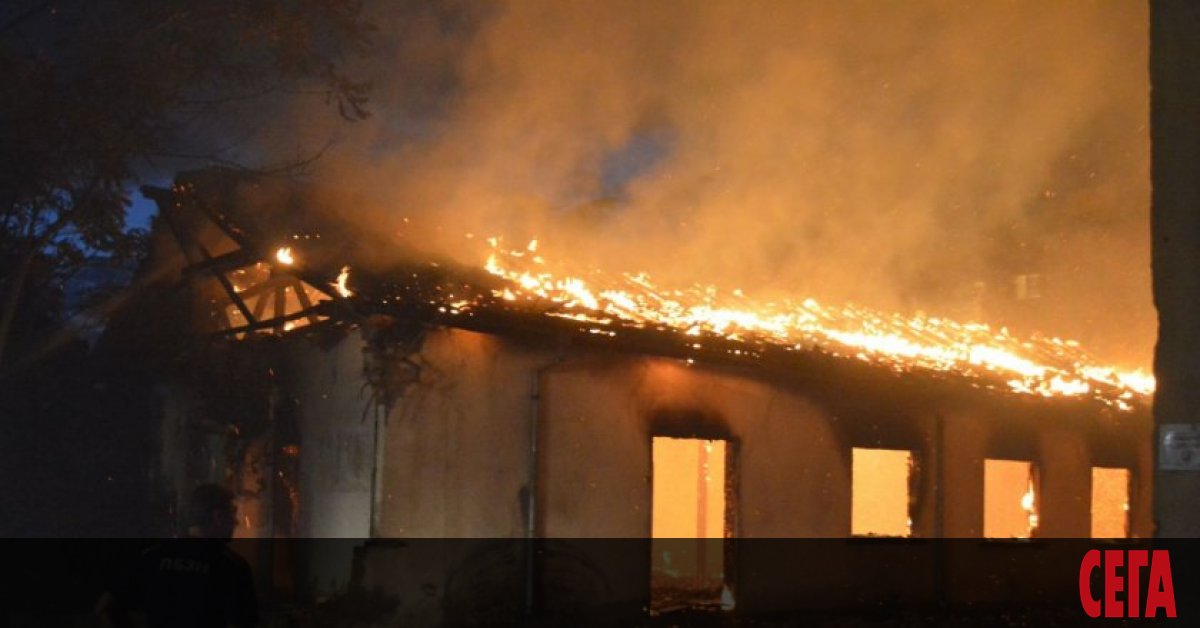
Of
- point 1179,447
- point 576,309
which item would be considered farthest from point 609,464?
point 1179,447

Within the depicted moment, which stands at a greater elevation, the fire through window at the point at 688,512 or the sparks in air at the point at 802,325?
the sparks in air at the point at 802,325

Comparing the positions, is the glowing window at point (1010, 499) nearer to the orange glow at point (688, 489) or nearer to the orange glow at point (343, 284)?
the orange glow at point (688, 489)

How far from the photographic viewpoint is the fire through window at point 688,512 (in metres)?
16.9

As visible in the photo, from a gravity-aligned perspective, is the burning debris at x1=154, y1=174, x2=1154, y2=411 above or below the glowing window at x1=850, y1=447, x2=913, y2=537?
above

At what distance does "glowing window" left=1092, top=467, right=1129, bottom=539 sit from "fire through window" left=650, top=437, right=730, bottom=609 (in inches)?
248

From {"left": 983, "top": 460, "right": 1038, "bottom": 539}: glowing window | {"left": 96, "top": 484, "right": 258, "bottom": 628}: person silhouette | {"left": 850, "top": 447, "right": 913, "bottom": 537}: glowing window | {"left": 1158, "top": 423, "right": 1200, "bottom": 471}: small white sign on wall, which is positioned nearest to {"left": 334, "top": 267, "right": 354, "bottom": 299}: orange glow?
{"left": 96, "top": 484, "right": 258, "bottom": 628}: person silhouette

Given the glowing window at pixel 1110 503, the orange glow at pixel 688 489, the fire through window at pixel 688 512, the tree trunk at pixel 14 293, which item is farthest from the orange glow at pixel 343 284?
the glowing window at pixel 1110 503

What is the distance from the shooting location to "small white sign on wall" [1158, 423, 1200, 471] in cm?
419

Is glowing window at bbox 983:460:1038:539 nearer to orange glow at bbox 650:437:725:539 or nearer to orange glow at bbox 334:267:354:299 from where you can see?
orange glow at bbox 650:437:725:539

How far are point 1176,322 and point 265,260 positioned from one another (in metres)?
8.17

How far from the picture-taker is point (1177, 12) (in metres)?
4.51

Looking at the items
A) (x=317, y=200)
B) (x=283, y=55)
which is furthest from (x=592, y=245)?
(x=283, y=55)

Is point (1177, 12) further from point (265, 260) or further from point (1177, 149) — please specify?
point (265, 260)

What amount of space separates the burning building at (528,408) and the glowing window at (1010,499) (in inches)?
24.6
